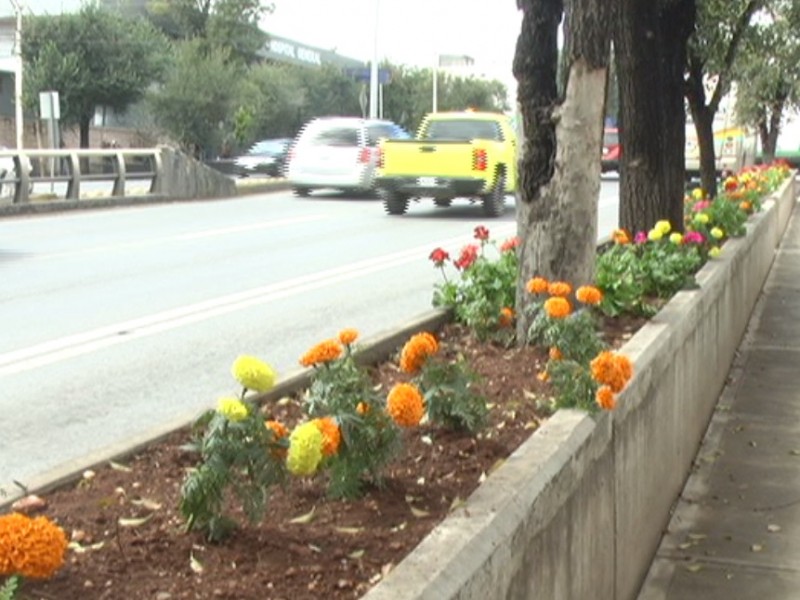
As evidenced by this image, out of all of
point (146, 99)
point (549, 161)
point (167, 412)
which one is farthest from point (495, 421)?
point (146, 99)

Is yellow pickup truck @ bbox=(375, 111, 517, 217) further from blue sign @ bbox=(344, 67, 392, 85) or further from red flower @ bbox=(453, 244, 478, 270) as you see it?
blue sign @ bbox=(344, 67, 392, 85)

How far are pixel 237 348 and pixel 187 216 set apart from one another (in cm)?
1354

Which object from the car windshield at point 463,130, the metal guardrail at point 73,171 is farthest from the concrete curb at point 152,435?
the car windshield at point 463,130

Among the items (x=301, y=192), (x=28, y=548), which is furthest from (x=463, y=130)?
(x=28, y=548)

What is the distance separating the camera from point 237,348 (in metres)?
9.92

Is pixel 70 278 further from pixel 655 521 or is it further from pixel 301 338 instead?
pixel 655 521

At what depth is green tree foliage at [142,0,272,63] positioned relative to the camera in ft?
193

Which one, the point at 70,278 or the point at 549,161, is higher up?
the point at 549,161

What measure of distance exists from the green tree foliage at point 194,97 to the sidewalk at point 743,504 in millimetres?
36399

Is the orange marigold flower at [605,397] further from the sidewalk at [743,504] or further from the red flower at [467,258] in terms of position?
the red flower at [467,258]

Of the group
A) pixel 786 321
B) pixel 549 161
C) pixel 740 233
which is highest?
pixel 549 161

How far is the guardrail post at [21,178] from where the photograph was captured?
893 inches

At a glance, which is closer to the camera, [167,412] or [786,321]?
[167,412]

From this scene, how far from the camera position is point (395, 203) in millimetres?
24453
